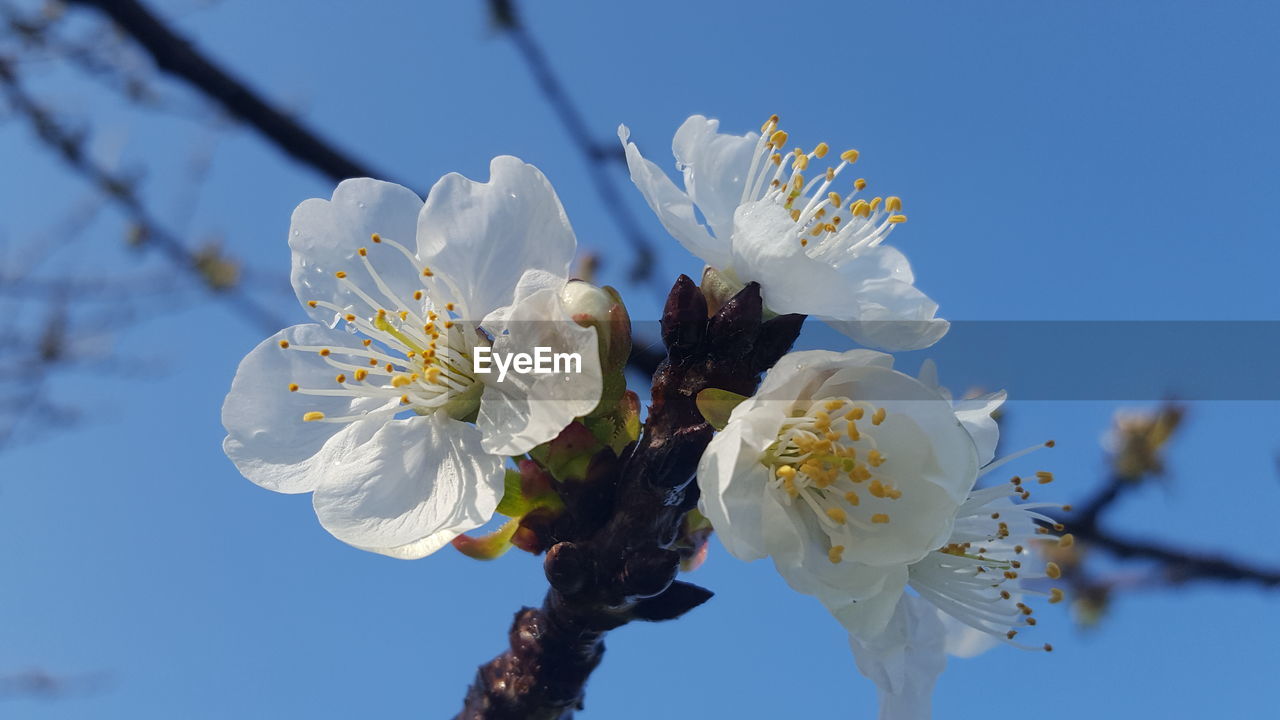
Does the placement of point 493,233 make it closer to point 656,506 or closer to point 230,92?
point 656,506

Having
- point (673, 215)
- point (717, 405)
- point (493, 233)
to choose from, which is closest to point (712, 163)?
point (673, 215)

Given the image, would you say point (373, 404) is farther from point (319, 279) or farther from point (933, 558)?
point (933, 558)

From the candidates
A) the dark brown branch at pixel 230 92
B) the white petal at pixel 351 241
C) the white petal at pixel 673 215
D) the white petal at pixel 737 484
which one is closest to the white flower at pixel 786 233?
the white petal at pixel 673 215

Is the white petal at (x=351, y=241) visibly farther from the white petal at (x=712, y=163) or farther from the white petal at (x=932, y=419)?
the white petal at (x=932, y=419)

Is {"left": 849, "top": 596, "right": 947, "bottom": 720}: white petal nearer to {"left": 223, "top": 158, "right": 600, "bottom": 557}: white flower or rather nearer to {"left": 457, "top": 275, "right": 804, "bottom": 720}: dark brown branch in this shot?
{"left": 457, "top": 275, "right": 804, "bottom": 720}: dark brown branch

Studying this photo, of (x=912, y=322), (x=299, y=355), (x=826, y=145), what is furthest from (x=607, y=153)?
(x=912, y=322)

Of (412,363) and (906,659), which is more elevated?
(906,659)

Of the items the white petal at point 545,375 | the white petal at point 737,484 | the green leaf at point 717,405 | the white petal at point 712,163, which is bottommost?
the white petal at point 545,375
